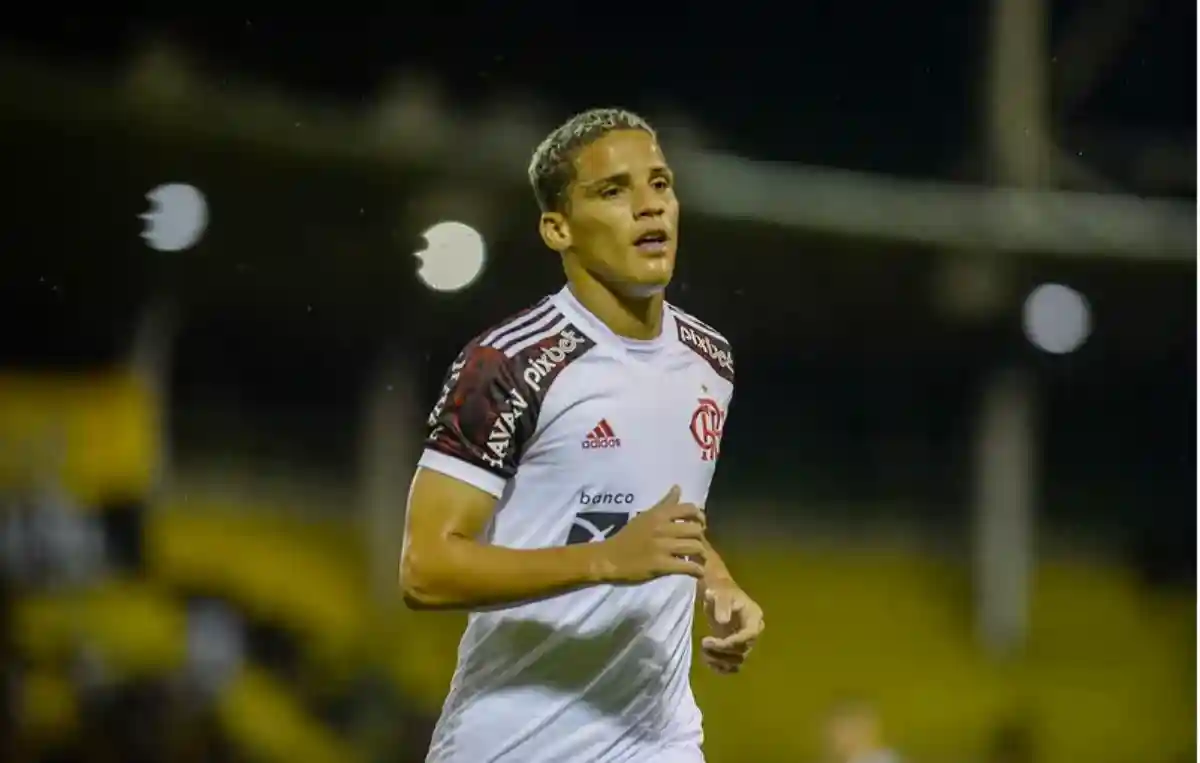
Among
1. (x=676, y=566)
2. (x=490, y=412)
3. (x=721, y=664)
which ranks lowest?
(x=721, y=664)

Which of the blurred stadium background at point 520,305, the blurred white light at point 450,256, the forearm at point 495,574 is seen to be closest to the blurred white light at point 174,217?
the blurred stadium background at point 520,305

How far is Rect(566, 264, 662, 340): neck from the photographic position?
1294mm

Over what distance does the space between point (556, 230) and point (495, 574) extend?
0.36 metres

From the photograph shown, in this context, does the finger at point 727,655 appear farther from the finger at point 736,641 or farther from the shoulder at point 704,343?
the shoulder at point 704,343

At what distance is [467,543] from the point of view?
1.13m

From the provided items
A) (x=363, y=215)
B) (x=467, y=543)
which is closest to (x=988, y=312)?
(x=363, y=215)

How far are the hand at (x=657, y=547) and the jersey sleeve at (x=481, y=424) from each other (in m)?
0.14

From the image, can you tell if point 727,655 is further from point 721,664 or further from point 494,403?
point 494,403

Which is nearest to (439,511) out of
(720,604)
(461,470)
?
(461,470)

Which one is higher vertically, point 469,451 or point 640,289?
point 640,289

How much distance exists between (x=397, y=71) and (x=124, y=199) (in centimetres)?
44

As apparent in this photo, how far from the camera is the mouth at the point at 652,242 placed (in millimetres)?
1283

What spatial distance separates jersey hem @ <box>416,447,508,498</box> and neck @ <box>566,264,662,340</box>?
0.20 meters

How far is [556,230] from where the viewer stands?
1.33 metres
